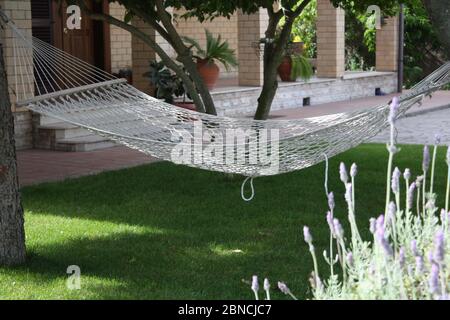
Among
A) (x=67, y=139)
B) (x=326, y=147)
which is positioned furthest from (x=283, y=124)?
(x=67, y=139)

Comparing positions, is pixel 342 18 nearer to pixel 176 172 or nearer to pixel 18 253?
pixel 176 172

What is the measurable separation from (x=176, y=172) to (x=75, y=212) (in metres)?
1.60

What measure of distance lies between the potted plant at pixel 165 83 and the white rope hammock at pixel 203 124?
3.85 m

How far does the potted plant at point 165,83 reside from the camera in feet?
31.9

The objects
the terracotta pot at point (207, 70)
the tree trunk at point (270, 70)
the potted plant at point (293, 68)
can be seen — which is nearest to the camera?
the tree trunk at point (270, 70)

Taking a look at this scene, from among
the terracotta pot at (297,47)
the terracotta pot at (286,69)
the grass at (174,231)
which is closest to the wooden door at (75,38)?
the terracotta pot at (286,69)

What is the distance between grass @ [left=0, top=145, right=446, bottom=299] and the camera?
378cm

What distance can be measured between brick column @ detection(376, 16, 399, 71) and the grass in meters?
8.48

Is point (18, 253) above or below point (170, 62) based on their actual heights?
below

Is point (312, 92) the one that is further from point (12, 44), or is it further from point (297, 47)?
point (12, 44)

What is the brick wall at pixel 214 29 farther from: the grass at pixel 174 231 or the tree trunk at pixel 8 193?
the tree trunk at pixel 8 193

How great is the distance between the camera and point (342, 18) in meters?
13.6

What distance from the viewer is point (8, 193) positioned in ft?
13.2
